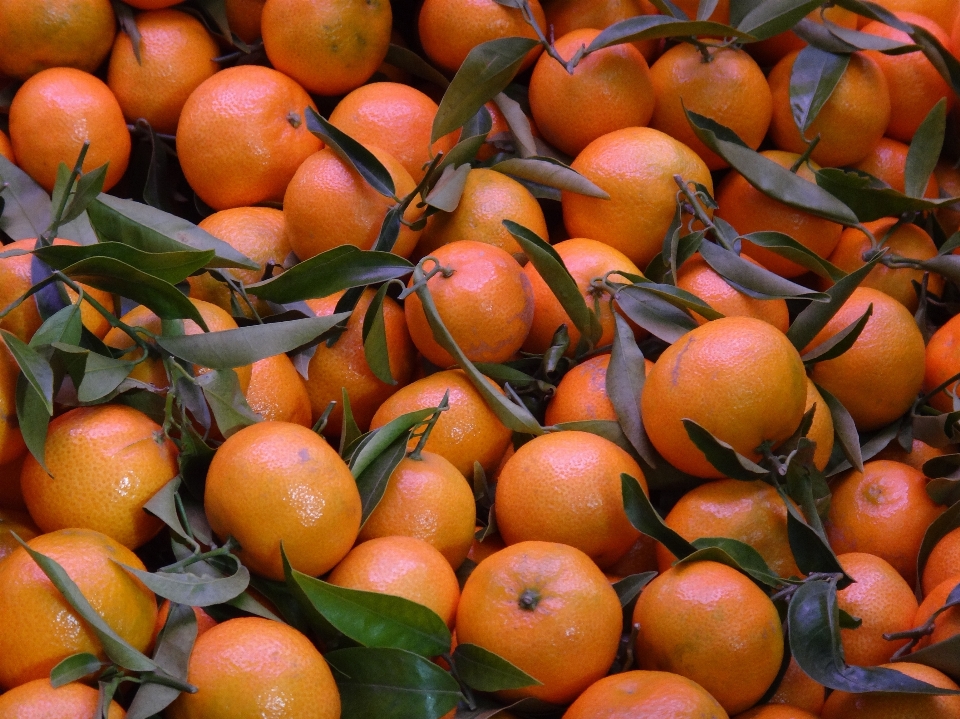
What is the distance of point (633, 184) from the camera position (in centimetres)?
157

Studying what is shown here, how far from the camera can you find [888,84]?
1.83 metres

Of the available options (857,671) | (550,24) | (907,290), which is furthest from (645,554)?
(550,24)

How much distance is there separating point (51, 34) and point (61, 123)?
21 centimetres

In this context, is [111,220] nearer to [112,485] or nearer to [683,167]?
[112,485]

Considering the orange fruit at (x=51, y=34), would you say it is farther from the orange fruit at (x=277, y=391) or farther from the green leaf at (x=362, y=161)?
→ the orange fruit at (x=277, y=391)

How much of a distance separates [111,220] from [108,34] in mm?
609

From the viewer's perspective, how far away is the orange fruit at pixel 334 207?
1471 mm

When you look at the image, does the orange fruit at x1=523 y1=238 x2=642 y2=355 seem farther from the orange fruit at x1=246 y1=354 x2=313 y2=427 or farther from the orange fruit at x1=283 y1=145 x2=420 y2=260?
the orange fruit at x1=246 y1=354 x2=313 y2=427

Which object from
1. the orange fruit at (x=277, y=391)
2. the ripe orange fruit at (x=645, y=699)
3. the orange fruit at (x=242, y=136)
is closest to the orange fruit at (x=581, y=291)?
the orange fruit at (x=277, y=391)

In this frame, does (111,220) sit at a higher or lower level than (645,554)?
higher

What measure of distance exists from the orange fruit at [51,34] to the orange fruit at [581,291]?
0.98 m

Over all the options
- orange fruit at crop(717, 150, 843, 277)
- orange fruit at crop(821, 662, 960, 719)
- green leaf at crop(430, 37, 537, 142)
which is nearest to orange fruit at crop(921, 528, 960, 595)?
orange fruit at crop(821, 662, 960, 719)

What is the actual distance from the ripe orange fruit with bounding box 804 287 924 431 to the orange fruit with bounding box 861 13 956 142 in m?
0.56

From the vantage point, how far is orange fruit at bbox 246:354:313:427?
4.26ft
